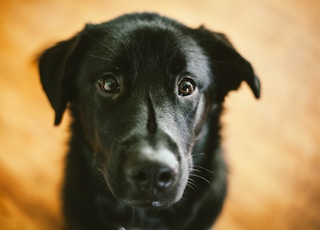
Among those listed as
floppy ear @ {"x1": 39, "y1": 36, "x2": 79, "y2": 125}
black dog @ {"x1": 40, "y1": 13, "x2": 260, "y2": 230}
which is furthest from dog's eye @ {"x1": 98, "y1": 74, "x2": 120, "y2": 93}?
floppy ear @ {"x1": 39, "y1": 36, "x2": 79, "y2": 125}

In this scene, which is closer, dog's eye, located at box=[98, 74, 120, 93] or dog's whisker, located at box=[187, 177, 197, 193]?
dog's eye, located at box=[98, 74, 120, 93]

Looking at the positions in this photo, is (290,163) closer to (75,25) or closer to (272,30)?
(272,30)

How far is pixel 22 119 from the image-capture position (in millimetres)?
2508

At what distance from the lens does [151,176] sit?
1312mm

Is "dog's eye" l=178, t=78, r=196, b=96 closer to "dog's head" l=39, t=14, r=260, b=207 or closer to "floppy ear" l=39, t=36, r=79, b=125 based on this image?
"dog's head" l=39, t=14, r=260, b=207

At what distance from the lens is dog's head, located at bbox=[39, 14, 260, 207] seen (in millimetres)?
1390

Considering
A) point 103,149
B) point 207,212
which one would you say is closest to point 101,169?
point 103,149

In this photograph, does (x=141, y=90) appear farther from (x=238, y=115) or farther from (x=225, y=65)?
(x=238, y=115)

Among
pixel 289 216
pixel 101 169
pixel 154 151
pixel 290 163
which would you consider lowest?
pixel 289 216

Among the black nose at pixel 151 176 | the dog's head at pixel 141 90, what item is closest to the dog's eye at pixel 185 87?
the dog's head at pixel 141 90

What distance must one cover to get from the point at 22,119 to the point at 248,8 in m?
1.80

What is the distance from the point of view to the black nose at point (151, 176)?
130 centimetres

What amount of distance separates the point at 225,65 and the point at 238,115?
990 mm

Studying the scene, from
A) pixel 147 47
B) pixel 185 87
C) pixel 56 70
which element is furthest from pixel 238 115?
pixel 56 70
